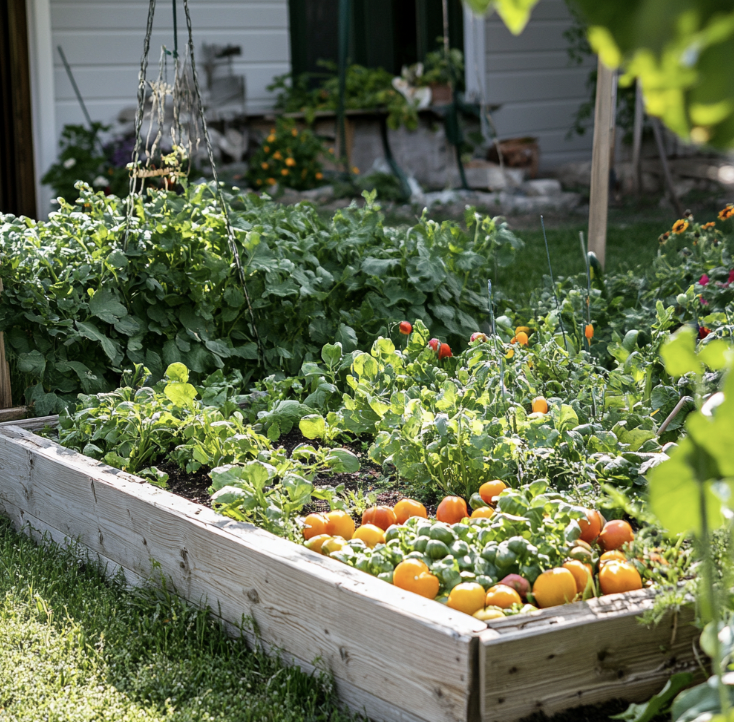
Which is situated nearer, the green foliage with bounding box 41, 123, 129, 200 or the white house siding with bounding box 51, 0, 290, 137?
the green foliage with bounding box 41, 123, 129, 200

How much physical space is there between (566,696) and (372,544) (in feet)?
1.88

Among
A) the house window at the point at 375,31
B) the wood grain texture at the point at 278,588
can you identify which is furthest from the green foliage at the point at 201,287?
the house window at the point at 375,31

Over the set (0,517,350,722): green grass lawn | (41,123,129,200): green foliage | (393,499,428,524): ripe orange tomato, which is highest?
(41,123,129,200): green foliage

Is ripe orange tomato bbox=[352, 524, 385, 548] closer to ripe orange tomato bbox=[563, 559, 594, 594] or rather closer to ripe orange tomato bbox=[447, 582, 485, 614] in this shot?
ripe orange tomato bbox=[447, 582, 485, 614]

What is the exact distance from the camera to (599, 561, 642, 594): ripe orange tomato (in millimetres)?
1670

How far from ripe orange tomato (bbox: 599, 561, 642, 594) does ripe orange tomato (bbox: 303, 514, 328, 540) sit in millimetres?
651

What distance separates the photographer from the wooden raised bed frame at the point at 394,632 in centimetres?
149

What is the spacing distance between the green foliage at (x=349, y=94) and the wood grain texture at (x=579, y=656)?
6891 millimetres

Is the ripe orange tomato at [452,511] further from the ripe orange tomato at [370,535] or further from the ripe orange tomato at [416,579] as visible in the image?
the ripe orange tomato at [416,579]

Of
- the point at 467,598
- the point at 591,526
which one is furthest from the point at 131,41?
the point at 467,598

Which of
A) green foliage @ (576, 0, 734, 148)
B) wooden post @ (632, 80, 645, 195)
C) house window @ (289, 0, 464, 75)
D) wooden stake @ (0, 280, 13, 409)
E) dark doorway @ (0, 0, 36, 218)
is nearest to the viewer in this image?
green foliage @ (576, 0, 734, 148)

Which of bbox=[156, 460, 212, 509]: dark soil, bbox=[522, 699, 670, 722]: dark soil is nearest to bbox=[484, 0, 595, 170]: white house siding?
bbox=[156, 460, 212, 509]: dark soil

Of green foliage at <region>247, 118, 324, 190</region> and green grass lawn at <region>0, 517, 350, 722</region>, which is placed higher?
green foliage at <region>247, 118, 324, 190</region>

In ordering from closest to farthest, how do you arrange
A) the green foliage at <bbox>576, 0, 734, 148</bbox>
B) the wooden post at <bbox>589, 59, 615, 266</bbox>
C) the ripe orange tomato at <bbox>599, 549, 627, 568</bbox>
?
the green foliage at <bbox>576, 0, 734, 148</bbox> < the ripe orange tomato at <bbox>599, 549, 627, 568</bbox> < the wooden post at <bbox>589, 59, 615, 266</bbox>
